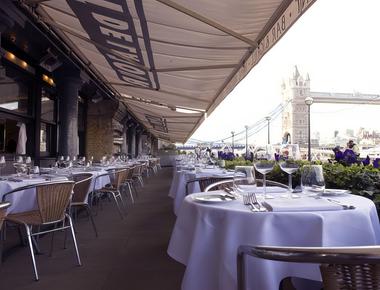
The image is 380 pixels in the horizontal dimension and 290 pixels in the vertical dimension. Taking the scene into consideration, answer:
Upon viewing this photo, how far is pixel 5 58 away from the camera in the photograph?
6.55m

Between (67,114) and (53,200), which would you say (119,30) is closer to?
(53,200)

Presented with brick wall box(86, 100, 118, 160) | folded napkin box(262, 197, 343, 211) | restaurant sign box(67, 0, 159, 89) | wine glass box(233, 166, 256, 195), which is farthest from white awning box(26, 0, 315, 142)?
brick wall box(86, 100, 118, 160)

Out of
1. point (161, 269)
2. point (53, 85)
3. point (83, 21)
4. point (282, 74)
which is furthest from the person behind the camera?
point (282, 74)

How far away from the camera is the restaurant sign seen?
4.22m

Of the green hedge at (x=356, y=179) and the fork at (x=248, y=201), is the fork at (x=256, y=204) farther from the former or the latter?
the green hedge at (x=356, y=179)

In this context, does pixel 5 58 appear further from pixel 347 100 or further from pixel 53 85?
pixel 347 100

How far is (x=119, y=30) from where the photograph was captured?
4812 mm

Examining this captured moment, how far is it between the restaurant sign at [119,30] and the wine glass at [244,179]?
2.45 m

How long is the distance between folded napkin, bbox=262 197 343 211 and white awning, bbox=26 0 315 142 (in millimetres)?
1629

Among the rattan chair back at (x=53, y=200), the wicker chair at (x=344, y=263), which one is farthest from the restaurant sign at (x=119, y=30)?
the wicker chair at (x=344, y=263)

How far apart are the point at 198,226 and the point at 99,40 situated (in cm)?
454

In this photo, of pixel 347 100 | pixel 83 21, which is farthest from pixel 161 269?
pixel 347 100

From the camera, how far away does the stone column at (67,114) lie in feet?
27.9

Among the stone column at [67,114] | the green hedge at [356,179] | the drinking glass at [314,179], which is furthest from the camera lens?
the stone column at [67,114]
